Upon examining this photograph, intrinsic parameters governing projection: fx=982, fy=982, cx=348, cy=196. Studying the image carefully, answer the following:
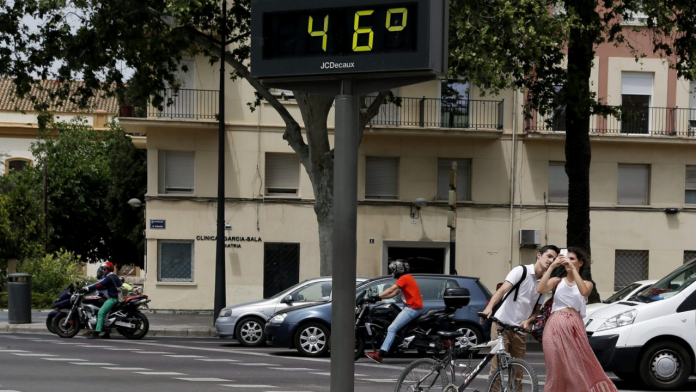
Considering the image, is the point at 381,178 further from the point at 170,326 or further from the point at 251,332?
the point at 251,332

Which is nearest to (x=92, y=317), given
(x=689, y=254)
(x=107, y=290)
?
(x=107, y=290)

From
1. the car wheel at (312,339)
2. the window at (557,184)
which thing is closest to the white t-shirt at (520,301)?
the car wheel at (312,339)

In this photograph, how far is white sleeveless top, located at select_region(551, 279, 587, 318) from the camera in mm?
8227

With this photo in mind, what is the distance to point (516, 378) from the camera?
28.5 ft

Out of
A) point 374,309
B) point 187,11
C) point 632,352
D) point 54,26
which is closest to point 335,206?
point 632,352

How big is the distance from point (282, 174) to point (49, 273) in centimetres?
1136

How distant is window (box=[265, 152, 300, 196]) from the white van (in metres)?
20.9

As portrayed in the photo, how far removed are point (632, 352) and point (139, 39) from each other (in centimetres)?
1565

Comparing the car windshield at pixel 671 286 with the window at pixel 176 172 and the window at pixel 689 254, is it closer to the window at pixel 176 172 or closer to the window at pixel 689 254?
the window at pixel 689 254

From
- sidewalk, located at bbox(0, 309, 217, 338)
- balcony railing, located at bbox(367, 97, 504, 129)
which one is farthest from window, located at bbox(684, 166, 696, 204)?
sidewalk, located at bbox(0, 309, 217, 338)

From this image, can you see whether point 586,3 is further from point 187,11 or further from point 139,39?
point 139,39

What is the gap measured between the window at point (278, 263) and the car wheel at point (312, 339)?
15274 mm

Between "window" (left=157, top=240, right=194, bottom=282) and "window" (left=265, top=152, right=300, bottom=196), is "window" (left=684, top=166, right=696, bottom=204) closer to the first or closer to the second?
"window" (left=265, top=152, right=300, bottom=196)

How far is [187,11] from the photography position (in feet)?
69.8
